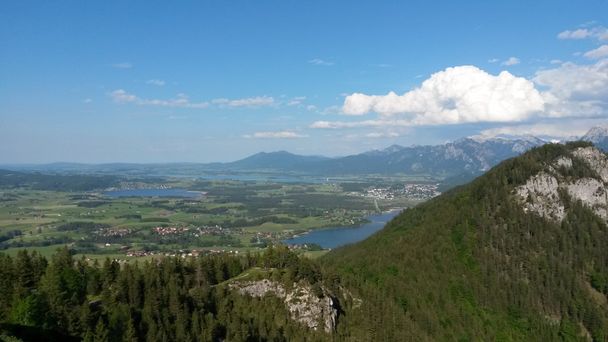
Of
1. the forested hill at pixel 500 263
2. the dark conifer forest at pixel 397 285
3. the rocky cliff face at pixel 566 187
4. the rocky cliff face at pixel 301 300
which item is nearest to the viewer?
the dark conifer forest at pixel 397 285

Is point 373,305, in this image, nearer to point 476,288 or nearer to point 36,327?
point 476,288

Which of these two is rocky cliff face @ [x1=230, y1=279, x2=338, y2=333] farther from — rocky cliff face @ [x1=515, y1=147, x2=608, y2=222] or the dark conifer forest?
rocky cliff face @ [x1=515, y1=147, x2=608, y2=222]

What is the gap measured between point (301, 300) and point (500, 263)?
274 ft

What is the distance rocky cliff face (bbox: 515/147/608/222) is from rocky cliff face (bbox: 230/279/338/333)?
104 m

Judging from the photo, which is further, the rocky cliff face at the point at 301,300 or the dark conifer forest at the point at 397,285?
the rocky cliff face at the point at 301,300

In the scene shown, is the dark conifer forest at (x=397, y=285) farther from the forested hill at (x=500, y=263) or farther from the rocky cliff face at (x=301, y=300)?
the rocky cliff face at (x=301, y=300)

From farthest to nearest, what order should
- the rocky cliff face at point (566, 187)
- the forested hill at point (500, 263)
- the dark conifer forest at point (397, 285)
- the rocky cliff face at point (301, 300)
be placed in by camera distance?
the rocky cliff face at point (566, 187), the forested hill at point (500, 263), the rocky cliff face at point (301, 300), the dark conifer forest at point (397, 285)

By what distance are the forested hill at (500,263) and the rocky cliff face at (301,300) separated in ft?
20.4

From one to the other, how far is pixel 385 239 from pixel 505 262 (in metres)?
43.8

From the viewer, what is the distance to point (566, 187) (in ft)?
555

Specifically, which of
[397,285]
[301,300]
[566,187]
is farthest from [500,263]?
[301,300]

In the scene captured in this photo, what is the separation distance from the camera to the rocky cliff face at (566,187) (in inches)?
6427

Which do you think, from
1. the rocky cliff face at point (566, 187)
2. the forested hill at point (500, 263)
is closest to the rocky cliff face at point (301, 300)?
the forested hill at point (500, 263)

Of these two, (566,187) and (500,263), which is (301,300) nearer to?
(500,263)
